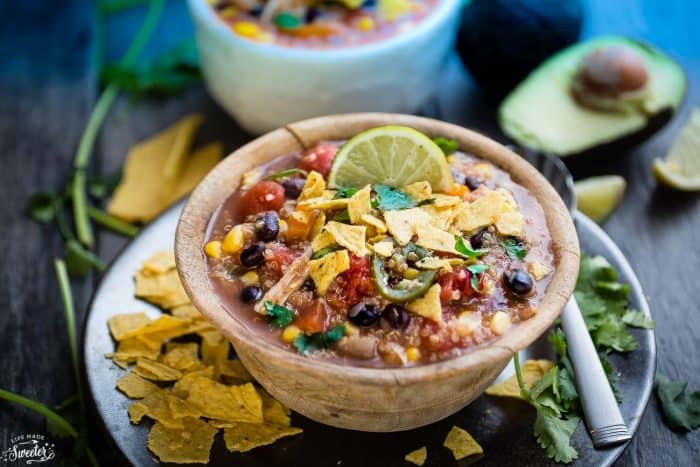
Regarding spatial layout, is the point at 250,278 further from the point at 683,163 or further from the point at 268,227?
the point at 683,163

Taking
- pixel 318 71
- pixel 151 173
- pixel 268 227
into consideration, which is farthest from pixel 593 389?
pixel 151 173

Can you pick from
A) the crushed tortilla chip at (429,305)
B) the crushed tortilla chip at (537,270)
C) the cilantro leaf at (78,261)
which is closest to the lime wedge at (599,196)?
the crushed tortilla chip at (537,270)

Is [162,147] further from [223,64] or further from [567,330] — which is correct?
[567,330]

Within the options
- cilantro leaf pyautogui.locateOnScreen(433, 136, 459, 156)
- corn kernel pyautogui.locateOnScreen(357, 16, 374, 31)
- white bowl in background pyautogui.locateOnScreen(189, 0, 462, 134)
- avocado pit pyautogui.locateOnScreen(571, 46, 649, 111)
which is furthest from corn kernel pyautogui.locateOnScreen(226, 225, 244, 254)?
avocado pit pyautogui.locateOnScreen(571, 46, 649, 111)

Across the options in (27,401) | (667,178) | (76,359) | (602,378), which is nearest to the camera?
(602,378)

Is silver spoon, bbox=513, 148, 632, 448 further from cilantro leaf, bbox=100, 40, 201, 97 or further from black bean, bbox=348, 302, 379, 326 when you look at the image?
cilantro leaf, bbox=100, 40, 201, 97

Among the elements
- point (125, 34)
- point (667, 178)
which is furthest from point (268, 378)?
point (125, 34)
